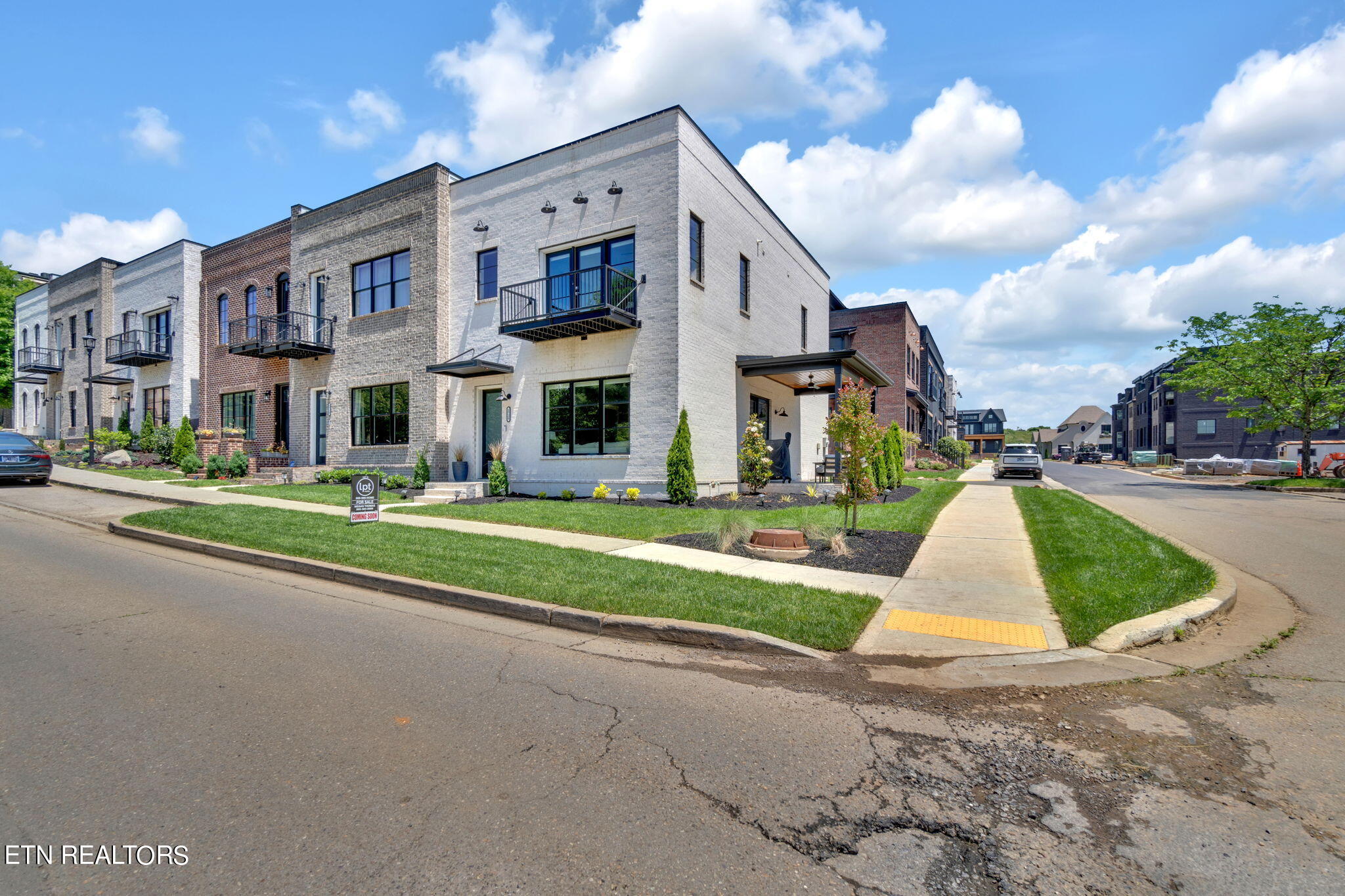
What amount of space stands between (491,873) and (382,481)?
17885mm

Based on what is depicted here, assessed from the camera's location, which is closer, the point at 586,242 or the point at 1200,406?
the point at 586,242

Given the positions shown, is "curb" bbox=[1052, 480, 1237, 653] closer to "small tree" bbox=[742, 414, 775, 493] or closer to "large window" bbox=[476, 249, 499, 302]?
"small tree" bbox=[742, 414, 775, 493]

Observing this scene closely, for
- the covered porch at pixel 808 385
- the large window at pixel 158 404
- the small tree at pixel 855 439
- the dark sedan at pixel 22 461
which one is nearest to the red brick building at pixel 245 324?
the large window at pixel 158 404

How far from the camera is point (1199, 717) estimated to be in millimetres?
→ 3957

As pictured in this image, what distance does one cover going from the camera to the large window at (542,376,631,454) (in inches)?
655

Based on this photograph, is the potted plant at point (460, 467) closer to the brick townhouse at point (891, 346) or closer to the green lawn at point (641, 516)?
the green lawn at point (641, 516)

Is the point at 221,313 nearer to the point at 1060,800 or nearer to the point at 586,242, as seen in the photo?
the point at 586,242

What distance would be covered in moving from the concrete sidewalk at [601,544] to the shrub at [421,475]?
331 centimetres

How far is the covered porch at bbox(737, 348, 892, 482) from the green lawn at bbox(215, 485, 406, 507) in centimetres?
1012

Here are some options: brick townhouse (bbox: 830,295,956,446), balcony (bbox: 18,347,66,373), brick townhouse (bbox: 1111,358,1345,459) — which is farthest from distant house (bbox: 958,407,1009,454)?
balcony (bbox: 18,347,66,373)

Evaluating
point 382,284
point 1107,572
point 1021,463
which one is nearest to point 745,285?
point 382,284

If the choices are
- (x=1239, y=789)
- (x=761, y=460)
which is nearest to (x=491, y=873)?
(x=1239, y=789)

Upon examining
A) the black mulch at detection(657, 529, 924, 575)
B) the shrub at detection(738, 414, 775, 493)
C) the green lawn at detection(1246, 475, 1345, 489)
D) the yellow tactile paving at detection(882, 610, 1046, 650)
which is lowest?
the yellow tactile paving at detection(882, 610, 1046, 650)

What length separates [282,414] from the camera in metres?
23.9
